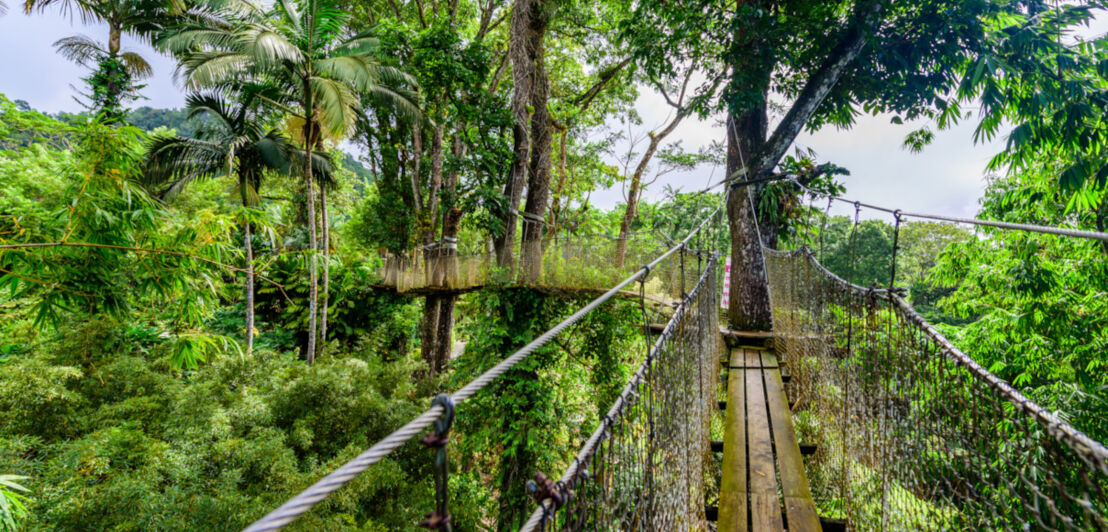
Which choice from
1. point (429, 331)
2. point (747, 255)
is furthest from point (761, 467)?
point (429, 331)

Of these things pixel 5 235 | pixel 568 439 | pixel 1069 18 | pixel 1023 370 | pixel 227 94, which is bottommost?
pixel 568 439

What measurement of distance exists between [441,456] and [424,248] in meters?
6.74

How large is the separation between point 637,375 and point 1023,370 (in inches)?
238

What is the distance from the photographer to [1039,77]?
10.3ft

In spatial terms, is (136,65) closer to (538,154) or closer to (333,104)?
(333,104)

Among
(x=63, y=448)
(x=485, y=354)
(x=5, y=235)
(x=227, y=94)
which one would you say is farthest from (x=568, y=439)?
(x=227, y=94)

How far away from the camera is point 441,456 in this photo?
16.9 inches

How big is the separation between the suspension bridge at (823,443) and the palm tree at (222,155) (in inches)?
239

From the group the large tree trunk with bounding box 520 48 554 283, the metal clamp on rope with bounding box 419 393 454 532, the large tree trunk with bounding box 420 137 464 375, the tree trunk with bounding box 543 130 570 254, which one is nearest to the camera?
the metal clamp on rope with bounding box 419 393 454 532

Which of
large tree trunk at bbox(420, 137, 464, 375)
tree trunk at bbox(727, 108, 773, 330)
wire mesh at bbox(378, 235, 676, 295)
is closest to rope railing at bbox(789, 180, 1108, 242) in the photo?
tree trunk at bbox(727, 108, 773, 330)

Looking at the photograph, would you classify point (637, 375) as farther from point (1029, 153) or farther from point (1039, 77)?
point (1029, 153)

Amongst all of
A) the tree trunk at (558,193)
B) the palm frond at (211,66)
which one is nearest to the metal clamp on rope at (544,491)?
the palm frond at (211,66)

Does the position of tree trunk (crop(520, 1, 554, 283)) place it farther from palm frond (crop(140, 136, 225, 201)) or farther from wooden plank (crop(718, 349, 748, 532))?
palm frond (crop(140, 136, 225, 201))

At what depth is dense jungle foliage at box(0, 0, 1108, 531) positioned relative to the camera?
89.2 inches
